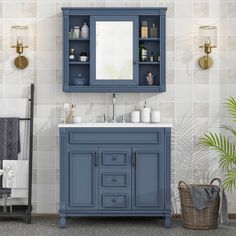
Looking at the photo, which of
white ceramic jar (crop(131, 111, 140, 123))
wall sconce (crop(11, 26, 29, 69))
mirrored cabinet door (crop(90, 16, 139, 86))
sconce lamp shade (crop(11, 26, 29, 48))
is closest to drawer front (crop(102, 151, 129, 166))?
white ceramic jar (crop(131, 111, 140, 123))

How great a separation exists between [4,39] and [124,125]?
5.21 ft

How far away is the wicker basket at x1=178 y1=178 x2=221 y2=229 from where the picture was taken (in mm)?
6252

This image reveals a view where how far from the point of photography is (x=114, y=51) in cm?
658

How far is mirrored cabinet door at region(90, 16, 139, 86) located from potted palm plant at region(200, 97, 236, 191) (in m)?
0.94

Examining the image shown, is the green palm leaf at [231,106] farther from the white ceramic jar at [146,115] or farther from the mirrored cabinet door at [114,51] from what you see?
the mirrored cabinet door at [114,51]

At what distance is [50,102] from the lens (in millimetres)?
6750

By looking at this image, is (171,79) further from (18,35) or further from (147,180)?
(18,35)

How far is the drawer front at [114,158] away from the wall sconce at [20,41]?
52.5 inches

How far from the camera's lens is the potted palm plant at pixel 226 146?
21.1 ft

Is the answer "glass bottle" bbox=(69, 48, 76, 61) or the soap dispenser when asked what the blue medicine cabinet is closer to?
"glass bottle" bbox=(69, 48, 76, 61)

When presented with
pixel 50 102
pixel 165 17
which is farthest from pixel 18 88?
pixel 165 17

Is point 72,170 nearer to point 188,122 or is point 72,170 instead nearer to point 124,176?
point 124,176

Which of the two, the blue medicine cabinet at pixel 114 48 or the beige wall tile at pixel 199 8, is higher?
the beige wall tile at pixel 199 8

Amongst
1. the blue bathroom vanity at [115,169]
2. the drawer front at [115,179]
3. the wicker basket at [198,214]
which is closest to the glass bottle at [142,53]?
the blue bathroom vanity at [115,169]
